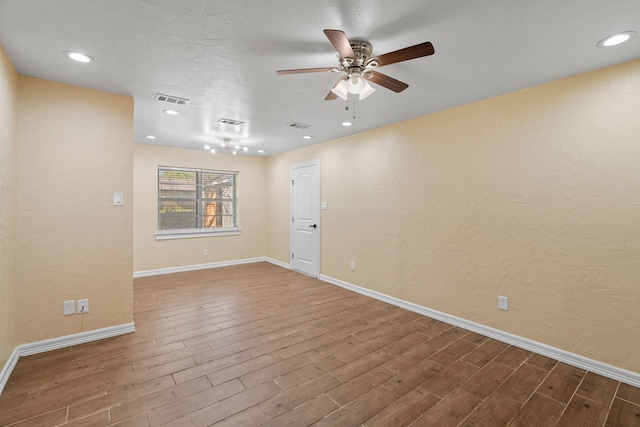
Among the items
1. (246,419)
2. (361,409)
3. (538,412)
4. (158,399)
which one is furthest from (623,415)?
(158,399)

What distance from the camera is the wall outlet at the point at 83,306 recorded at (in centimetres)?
274

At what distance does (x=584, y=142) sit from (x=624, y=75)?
53 cm

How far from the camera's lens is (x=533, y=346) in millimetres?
2635

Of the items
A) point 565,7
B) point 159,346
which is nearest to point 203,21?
point 565,7

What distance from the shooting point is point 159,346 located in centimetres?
270

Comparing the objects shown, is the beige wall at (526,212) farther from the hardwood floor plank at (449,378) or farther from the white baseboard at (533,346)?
the hardwood floor plank at (449,378)

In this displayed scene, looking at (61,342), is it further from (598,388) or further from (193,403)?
(598,388)

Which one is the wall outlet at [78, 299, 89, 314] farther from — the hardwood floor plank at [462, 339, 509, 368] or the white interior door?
the hardwood floor plank at [462, 339, 509, 368]

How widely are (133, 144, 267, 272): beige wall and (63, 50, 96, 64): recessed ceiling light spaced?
3229mm

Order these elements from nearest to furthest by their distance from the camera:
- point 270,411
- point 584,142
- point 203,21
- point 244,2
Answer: point 244,2
point 203,21
point 270,411
point 584,142

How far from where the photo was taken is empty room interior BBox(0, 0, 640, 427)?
1797mm

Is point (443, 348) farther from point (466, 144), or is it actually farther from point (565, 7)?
point (565, 7)

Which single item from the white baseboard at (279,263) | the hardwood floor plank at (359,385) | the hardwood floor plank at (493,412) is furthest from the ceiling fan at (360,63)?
the white baseboard at (279,263)

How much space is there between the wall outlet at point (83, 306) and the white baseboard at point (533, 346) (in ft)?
11.2
